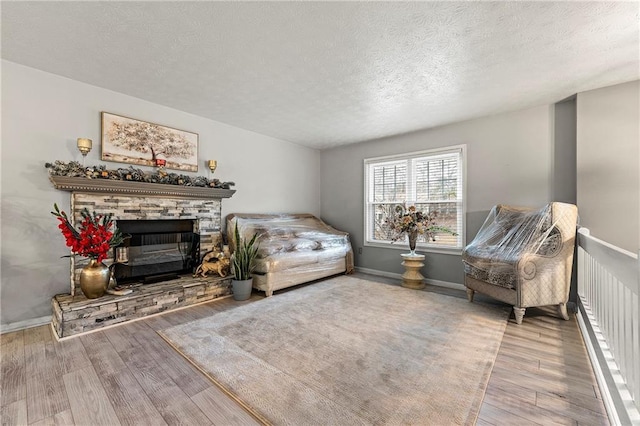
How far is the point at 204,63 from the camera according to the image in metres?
2.39

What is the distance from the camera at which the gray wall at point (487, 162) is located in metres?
3.31

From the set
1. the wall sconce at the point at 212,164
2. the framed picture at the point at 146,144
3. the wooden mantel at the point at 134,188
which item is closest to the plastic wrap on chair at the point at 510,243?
the wooden mantel at the point at 134,188

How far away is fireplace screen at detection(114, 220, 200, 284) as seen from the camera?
10.1 ft

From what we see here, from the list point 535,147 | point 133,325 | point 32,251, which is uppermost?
point 535,147

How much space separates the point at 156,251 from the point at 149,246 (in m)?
0.11

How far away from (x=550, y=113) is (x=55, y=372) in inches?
211

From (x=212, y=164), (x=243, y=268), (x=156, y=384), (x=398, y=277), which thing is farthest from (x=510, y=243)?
(x=212, y=164)

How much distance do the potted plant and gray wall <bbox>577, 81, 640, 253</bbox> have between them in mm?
3903

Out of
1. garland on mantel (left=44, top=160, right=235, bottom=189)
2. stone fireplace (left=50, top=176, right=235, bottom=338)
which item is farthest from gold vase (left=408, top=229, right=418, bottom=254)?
garland on mantel (left=44, top=160, right=235, bottom=189)

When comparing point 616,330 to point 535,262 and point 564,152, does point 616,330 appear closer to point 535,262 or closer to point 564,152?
point 535,262

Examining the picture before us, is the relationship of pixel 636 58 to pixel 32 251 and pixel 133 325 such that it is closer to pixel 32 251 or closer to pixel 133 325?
pixel 133 325

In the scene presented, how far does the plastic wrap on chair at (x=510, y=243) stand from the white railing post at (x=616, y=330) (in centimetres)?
33

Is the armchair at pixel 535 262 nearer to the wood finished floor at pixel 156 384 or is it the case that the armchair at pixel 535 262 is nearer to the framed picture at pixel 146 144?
the wood finished floor at pixel 156 384

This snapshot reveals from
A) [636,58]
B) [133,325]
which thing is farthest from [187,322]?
[636,58]
